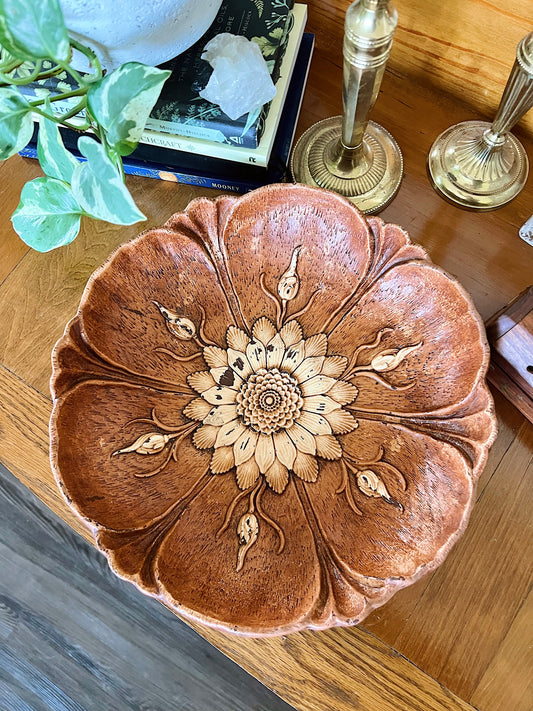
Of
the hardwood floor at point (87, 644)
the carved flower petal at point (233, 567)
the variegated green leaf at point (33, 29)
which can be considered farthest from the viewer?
the hardwood floor at point (87, 644)

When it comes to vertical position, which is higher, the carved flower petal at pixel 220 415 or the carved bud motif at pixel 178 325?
the carved bud motif at pixel 178 325

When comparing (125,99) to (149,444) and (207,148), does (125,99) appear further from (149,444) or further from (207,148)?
→ (149,444)

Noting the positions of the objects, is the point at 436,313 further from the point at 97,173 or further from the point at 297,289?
the point at 97,173

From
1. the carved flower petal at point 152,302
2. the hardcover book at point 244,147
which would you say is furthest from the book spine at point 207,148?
the carved flower petal at point 152,302

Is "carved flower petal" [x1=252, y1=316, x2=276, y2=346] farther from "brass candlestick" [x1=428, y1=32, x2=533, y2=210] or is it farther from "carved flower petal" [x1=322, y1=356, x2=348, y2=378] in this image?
"brass candlestick" [x1=428, y1=32, x2=533, y2=210]

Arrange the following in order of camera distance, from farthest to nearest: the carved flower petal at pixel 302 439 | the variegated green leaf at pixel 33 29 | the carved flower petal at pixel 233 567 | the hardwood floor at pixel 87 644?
the hardwood floor at pixel 87 644 → the carved flower petal at pixel 302 439 → the carved flower petal at pixel 233 567 → the variegated green leaf at pixel 33 29

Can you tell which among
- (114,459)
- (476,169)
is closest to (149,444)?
(114,459)

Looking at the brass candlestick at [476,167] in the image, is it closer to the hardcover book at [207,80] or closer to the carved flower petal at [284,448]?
the hardcover book at [207,80]
